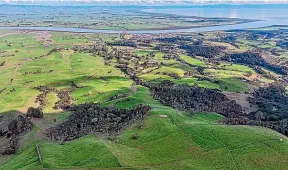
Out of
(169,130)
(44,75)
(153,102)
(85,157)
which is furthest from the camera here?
(44,75)

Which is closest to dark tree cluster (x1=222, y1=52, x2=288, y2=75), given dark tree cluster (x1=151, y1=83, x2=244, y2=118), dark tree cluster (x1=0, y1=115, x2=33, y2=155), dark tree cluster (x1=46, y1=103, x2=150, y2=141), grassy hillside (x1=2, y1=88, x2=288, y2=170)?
dark tree cluster (x1=151, y1=83, x2=244, y2=118)

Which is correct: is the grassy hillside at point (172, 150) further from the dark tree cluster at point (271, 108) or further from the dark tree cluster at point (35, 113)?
the dark tree cluster at point (35, 113)

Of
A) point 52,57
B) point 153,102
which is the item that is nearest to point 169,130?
point 153,102

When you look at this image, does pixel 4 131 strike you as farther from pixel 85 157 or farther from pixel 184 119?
pixel 184 119

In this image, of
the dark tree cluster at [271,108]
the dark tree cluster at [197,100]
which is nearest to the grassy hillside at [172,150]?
the dark tree cluster at [271,108]

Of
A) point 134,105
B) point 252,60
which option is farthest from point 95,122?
point 252,60

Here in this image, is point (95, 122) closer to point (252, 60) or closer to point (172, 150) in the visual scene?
point (172, 150)

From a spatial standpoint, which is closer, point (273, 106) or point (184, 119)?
point (184, 119)

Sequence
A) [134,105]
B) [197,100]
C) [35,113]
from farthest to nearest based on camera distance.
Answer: [197,100] < [134,105] < [35,113]
